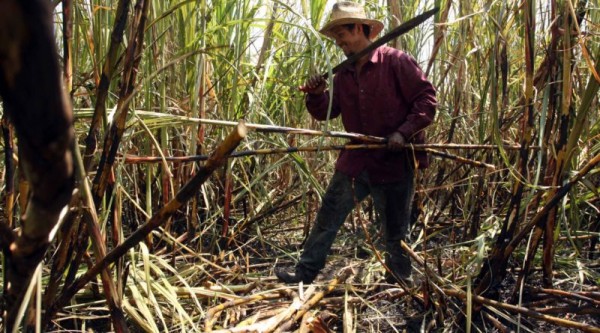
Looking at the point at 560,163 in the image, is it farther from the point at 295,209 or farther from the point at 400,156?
the point at 295,209

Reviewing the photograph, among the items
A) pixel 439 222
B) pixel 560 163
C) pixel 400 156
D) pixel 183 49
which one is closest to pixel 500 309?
pixel 560 163

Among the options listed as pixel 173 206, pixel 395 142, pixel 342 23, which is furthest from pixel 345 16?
pixel 173 206

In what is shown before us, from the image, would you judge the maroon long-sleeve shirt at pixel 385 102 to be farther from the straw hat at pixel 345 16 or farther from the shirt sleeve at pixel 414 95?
the straw hat at pixel 345 16

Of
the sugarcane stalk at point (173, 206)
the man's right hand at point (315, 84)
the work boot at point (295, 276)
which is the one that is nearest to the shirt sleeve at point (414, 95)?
the man's right hand at point (315, 84)

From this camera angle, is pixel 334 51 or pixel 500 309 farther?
pixel 334 51

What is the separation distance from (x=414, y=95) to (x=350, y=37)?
351 millimetres

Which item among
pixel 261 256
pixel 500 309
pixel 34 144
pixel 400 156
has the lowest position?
pixel 261 256

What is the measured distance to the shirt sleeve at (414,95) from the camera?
96.7 inches

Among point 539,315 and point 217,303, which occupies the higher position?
point 539,315

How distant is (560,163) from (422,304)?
0.67 m

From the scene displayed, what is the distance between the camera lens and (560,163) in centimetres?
173

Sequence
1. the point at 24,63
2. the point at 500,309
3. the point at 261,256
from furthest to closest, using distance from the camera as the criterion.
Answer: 1. the point at 261,256
2. the point at 500,309
3. the point at 24,63

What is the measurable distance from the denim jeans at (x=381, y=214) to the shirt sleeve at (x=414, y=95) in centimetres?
23

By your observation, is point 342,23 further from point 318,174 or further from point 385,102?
point 318,174
